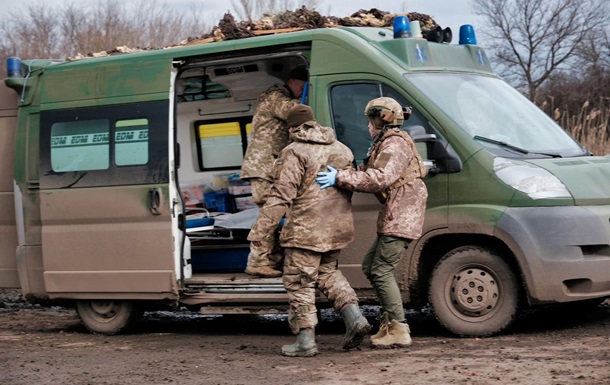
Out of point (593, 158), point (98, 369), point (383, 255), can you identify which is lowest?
point (98, 369)

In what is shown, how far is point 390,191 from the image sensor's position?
8.12 meters

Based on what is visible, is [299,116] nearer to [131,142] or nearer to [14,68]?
[131,142]

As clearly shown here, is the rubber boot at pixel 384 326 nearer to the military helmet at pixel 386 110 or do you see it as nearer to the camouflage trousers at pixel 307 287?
the camouflage trousers at pixel 307 287

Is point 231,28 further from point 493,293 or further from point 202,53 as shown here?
point 493,293

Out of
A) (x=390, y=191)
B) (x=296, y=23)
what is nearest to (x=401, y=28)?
(x=296, y=23)

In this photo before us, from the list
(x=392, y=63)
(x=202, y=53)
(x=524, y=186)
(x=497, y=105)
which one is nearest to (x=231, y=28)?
(x=202, y=53)

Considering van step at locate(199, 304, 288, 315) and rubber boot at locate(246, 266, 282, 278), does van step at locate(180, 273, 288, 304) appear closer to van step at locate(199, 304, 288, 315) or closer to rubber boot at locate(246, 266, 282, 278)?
van step at locate(199, 304, 288, 315)

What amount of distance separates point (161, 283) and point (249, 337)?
847 mm

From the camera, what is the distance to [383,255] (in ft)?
26.6

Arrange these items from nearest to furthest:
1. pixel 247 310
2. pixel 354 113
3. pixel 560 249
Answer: pixel 560 249 < pixel 354 113 < pixel 247 310

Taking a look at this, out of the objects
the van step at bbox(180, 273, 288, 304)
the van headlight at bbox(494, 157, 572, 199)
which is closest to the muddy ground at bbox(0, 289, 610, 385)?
the van step at bbox(180, 273, 288, 304)

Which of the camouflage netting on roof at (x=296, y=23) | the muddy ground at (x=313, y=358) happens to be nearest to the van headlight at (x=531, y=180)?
the muddy ground at (x=313, y=358)

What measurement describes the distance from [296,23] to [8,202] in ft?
10.0

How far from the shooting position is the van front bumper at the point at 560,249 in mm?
7965
